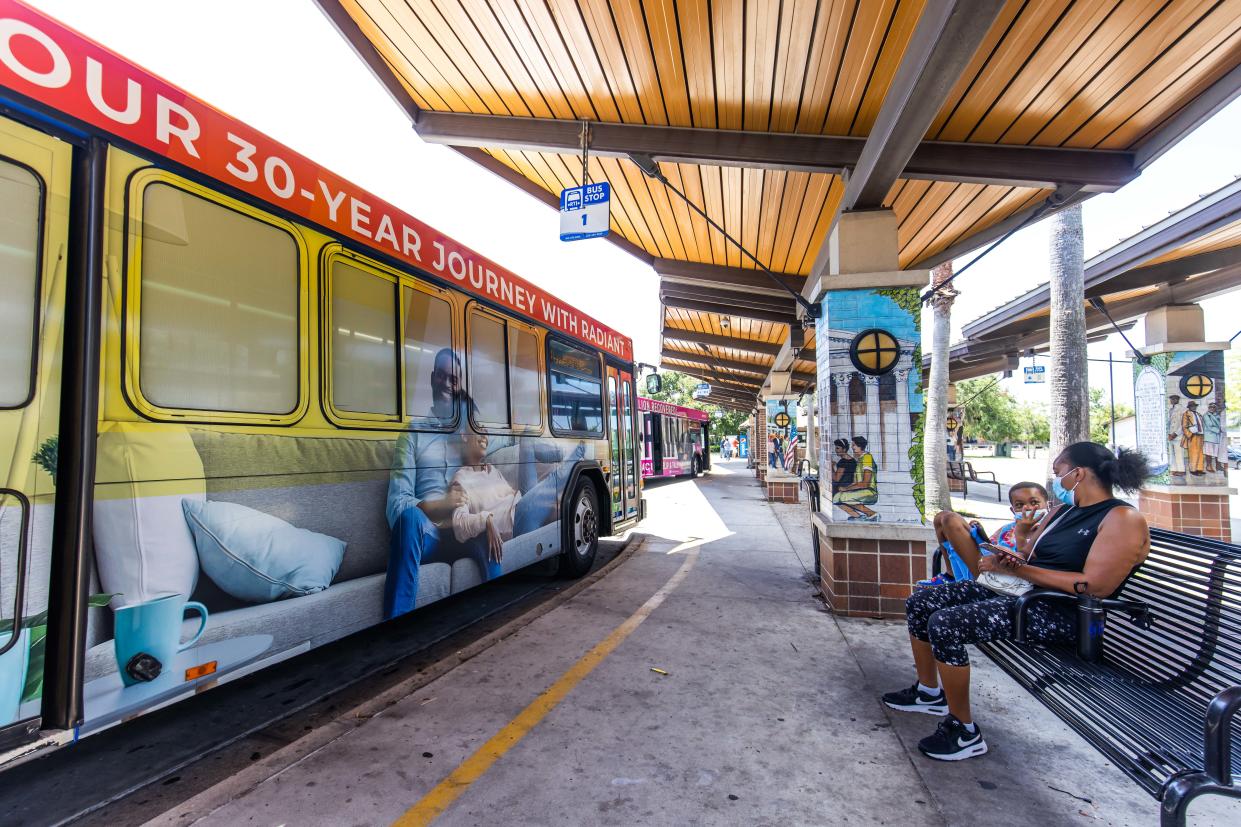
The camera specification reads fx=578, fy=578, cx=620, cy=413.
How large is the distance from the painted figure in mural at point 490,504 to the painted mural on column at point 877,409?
9.03 ft

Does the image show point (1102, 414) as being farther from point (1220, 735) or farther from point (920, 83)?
point (1220, 735)

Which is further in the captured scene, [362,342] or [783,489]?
[783,489]

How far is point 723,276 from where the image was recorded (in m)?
8.61

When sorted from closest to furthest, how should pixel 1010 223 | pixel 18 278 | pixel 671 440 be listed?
A: 1. pixel 18 278
2. pixel 1010 223
3. pixel 671 440

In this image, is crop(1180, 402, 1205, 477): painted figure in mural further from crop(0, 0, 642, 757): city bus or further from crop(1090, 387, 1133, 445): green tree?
crop(1090, 387, 1133, 445): green tree

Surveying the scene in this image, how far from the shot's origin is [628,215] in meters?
7.32

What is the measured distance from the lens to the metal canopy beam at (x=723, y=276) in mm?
8492

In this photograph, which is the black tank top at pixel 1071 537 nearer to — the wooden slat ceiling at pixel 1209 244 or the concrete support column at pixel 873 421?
the concrete support column at pixel 873 421

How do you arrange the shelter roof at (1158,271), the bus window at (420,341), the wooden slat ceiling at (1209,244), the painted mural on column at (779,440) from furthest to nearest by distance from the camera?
the painted mural on column at (779,440), the wooden slat ceiling at (1209,244), the shelter roof at (1158,271), the bus window at (420,341)

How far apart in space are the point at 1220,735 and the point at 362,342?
407 centimetres

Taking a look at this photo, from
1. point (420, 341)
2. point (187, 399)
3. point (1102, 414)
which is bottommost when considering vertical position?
point (187, 399)

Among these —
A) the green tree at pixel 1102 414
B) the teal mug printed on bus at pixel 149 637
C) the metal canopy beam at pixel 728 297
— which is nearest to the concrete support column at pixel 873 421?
the metal canopy beam at pixel 728 297

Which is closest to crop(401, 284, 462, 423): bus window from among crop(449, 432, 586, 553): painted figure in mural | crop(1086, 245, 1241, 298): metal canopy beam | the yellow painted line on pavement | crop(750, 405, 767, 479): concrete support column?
crop(449, 432, 586, 553): painted figure in mural

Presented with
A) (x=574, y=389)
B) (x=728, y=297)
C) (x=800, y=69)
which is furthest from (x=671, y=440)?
(x=800, y=69)
